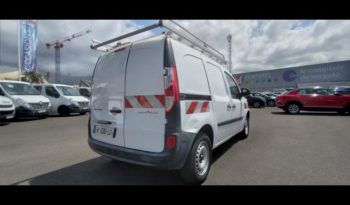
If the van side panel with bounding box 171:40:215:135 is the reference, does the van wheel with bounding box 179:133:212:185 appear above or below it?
below

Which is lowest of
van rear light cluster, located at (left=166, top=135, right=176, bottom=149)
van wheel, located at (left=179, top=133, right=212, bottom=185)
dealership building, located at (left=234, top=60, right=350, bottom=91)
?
van wheel, located at (left=179, top=133, right=212, bottom=185)

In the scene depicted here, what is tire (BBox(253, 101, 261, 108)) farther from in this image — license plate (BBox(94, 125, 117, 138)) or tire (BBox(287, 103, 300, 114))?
license plate (BBox(94, 125, 117, 138))

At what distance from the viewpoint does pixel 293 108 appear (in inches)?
515

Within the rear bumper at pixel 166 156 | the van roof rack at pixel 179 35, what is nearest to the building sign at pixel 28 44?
the van roof rack at pixel 179 35

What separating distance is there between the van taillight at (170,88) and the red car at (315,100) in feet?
41.5

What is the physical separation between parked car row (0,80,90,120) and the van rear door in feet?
24.5

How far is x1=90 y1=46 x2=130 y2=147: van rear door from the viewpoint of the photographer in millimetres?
3122

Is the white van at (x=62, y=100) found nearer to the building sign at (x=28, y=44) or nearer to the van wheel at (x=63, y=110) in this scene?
the van wheel at (x=63, y=110)

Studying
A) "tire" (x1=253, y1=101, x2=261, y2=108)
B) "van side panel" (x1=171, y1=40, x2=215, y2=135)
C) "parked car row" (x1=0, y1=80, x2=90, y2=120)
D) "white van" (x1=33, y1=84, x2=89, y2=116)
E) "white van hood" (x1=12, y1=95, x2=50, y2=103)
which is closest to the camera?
"van side panel" (x1=171, y1=40, x2=215, y2=135)

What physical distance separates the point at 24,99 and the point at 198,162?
33.7 ft

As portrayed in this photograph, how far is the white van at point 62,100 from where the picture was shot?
40.3ft

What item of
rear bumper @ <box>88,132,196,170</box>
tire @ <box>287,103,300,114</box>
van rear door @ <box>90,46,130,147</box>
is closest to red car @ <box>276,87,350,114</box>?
tire @ <box>287,103,300,114</box>
